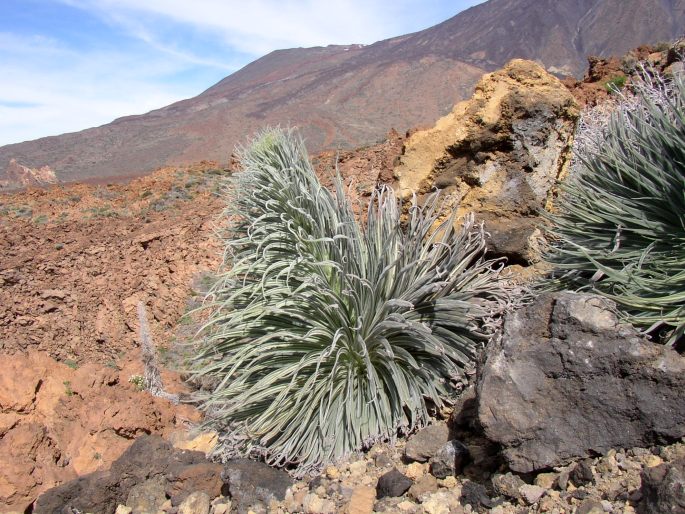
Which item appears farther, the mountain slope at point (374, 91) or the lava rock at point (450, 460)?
the mountain slope at point (374, 91)

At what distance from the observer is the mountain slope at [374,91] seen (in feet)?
109

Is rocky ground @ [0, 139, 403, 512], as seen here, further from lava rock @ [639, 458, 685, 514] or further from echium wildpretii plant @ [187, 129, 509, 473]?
lava rock @ [639, 458, 685, 514]

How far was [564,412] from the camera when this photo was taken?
→ 6.84 feet

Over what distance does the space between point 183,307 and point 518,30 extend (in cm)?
5385

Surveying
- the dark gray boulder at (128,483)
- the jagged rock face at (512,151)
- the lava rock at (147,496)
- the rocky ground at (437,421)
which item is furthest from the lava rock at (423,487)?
the jagged rock face at (512,151)

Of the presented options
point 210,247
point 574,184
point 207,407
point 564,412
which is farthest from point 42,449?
point 210,247

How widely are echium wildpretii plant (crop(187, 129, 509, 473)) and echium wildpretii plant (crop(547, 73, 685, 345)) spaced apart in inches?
19.5

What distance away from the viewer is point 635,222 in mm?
2443

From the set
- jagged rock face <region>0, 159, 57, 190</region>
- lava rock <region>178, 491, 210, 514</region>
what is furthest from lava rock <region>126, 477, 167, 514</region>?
jagged rock face <region>0, 159, 57, 190</region>

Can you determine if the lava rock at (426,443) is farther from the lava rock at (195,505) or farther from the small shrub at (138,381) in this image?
the small shrub at (138,381)

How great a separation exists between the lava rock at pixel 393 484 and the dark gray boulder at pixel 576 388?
42cm

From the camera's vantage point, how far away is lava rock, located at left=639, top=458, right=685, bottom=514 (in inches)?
60.3

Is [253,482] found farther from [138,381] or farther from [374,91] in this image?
[374,91]

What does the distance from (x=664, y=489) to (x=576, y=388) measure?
545mm
